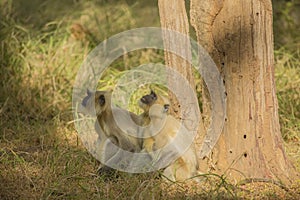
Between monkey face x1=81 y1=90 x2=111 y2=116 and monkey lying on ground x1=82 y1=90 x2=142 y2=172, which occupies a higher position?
monkey face x1=81 y1=90 x2=111 y2=116

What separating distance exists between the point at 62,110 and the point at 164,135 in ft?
7.29

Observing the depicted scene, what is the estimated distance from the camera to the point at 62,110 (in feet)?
24.1

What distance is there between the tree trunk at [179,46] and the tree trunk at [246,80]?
0.39 ft

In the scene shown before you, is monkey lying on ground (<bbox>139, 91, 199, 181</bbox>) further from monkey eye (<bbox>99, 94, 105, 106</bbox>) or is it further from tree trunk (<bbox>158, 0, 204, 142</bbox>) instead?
monkey eye (<bbox>99, 94, 105, 106</bbox>)

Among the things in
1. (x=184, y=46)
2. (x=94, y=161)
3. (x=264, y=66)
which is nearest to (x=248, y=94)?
(x=264, y=66)

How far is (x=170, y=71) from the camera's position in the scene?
548 cm

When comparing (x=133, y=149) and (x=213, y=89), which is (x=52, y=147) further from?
(x=213, y=89)

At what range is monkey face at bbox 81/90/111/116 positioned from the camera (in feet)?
18.8

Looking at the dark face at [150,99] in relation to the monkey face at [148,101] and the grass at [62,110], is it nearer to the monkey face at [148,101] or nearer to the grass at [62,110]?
the monkey face at [148,101]

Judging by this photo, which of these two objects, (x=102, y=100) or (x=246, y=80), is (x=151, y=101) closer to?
(x=102, y=100)

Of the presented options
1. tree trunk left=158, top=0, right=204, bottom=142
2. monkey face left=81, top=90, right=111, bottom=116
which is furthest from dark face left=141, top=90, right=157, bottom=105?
monkey face left=81, top=90, right=111, bottom=116

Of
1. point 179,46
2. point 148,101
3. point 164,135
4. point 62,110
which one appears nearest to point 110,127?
point 148,101

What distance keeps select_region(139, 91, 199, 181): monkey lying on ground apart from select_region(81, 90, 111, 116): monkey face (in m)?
0.30

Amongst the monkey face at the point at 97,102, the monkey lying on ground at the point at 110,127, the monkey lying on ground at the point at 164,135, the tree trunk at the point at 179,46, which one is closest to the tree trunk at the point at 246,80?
the tree trunk at the point at 179,46
